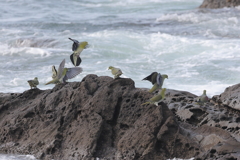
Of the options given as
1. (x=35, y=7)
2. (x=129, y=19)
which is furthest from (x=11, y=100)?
(x=35, y=7)

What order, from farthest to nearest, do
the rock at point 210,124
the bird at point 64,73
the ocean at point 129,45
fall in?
the ocean at point 129,45 < the bird at point 64,73 < the rock at point 210,124

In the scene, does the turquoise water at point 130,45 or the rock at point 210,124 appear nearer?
the rock at point 210,124

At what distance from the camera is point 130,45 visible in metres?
14.6

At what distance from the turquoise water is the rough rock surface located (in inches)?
167

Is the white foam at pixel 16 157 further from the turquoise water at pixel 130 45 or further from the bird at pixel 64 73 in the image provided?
the turquoise water at pixel 130 45

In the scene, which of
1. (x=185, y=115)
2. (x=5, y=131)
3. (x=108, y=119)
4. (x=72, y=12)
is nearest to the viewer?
(x=108, y=119)

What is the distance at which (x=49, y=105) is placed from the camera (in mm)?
5344

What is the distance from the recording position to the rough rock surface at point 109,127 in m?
4.74

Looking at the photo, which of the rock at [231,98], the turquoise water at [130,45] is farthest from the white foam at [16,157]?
the turquoise water at [130,45]

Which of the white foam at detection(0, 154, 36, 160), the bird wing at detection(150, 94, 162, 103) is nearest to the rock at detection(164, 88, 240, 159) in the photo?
the bird wing at detection(150, 94, 162, 103)

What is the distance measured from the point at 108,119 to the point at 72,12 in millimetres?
19902

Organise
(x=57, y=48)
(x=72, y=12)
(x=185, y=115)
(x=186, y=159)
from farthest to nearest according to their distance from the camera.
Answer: (x=72, y=12) → (x=57, y=48) → (x=185, y=115) → (x=186, y=159)

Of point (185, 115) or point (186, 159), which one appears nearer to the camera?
point (186, 159)

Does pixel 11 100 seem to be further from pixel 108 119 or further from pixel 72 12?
pixel 72 12
